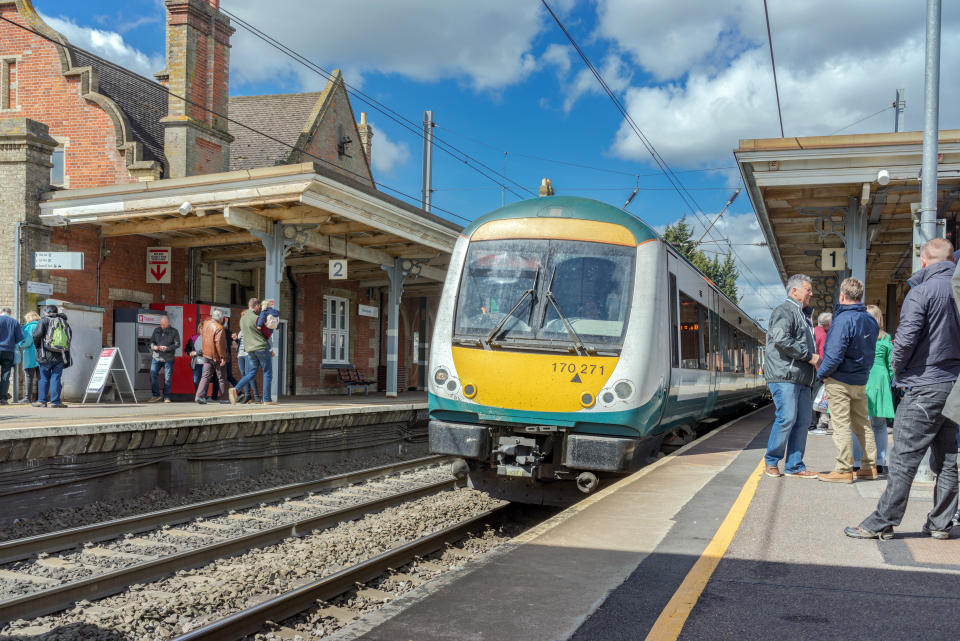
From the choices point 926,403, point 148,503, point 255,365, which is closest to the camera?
point 926,403

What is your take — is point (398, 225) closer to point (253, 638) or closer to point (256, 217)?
point (256, 217)

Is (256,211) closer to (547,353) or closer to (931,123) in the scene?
(547,353)

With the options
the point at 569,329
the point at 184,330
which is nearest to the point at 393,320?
the point at 184,330

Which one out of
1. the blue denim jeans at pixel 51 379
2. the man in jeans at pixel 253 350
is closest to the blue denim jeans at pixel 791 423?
the man in jeans at pixel 253 350

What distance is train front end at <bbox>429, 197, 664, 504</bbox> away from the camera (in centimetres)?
736

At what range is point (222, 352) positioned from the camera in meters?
14.3

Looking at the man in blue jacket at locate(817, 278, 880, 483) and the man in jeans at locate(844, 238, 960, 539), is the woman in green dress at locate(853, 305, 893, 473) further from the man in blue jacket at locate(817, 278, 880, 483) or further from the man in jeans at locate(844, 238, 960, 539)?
the man in jeans at locate(844, 238, 960, 539)

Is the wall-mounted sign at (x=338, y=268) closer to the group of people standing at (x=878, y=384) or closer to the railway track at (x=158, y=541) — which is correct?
the railway track at (x=158, y=541)

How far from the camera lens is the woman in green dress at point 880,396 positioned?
7430 millimetres

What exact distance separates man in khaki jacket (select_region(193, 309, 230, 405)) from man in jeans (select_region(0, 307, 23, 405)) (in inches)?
111

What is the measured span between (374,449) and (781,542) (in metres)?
9.88

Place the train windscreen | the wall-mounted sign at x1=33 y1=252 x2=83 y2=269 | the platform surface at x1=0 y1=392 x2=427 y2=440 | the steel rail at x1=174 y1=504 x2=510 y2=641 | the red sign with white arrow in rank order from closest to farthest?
1. the steel rail at x1=174 y1=504 x2=510 y2=641
2. the train windscreen
3. the platform surface at x1=0 y1=392 x2=427 y2=440
4. the wall-mounted sign at x1=33 y1=252 x2=83 y2=269
5. the red sign with white arrow

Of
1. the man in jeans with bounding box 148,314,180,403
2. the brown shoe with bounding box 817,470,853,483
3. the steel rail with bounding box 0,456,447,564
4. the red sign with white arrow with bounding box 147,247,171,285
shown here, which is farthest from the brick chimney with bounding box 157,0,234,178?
the brown shoe with bounding box 817,470,853,483

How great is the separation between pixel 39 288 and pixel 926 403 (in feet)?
46.3
